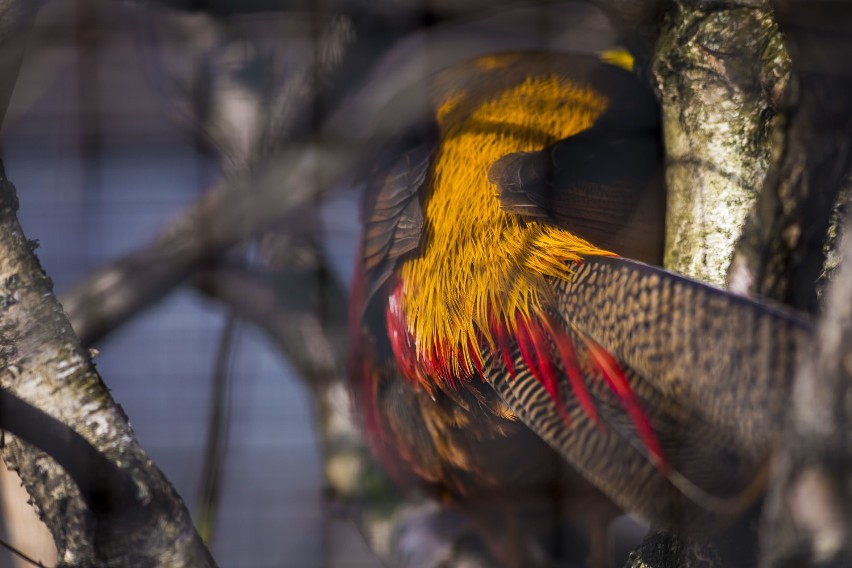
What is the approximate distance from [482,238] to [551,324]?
147mm

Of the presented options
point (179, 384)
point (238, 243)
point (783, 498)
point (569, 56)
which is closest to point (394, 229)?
point (569, 56)

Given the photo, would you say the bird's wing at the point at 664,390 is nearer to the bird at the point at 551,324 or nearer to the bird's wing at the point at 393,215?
the bird at the point at 551,324

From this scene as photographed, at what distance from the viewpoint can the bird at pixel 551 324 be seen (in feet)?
2.12

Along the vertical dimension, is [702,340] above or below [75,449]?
above

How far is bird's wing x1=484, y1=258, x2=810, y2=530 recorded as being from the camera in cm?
60

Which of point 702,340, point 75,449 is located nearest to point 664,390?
point 702,340

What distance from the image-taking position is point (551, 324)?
2.75ft

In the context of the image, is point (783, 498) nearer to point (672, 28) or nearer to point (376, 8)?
point (672, 28)

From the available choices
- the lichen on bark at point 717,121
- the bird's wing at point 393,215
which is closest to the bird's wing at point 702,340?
the lichen on bark at point 717,121

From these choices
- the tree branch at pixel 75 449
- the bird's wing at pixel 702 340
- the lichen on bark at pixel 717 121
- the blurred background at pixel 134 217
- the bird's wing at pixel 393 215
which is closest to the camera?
the bird's wing at pixel 702 340

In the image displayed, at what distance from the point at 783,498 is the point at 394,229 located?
69 centimetres

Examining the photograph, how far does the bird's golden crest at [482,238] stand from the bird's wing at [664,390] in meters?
0.06

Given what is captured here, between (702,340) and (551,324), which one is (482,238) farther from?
(702,340)

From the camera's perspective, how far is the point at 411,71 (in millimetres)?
1553
